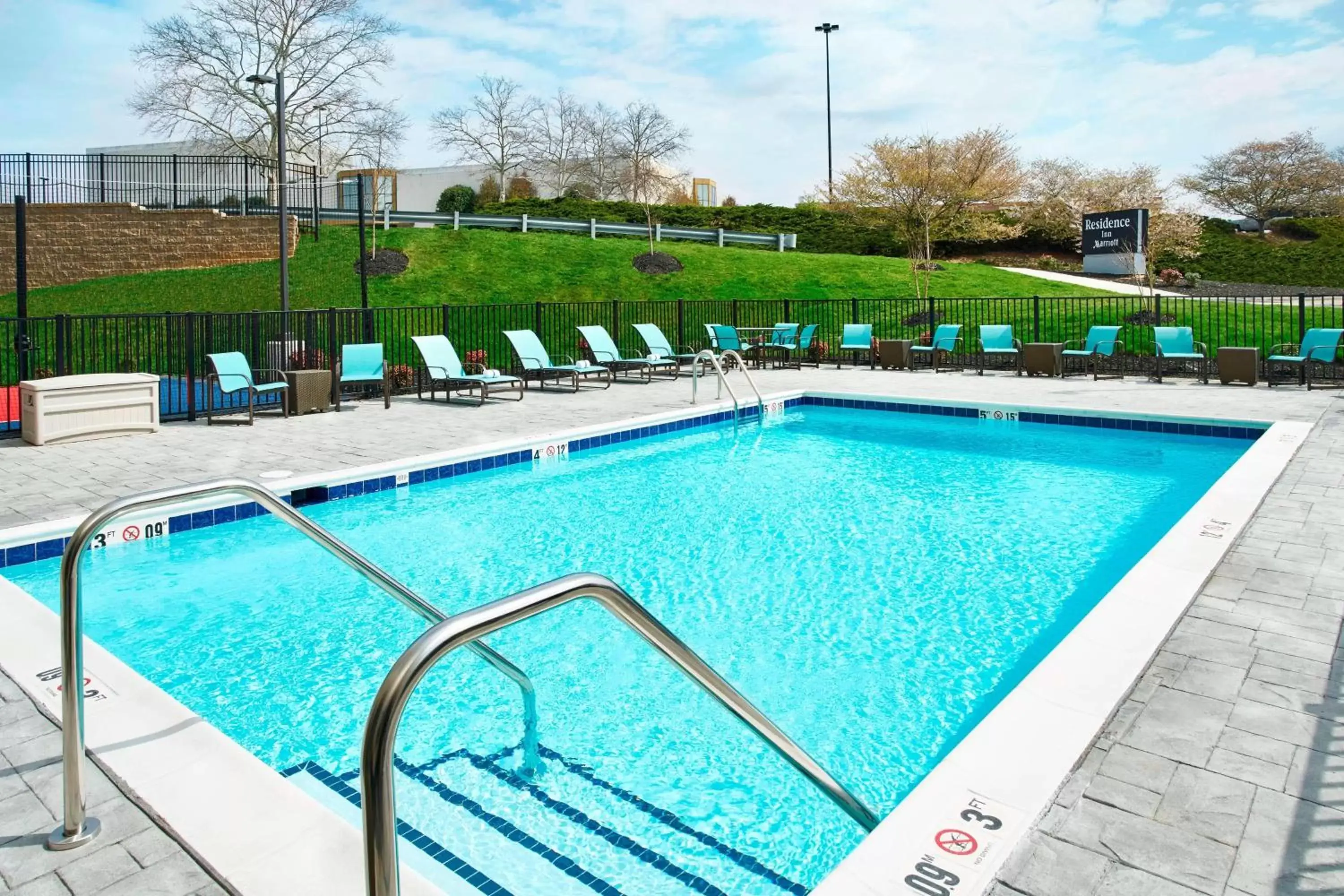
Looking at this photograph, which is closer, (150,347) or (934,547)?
(934,547)

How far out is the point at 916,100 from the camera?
36031 millimetres

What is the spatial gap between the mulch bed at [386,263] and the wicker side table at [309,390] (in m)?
14.3

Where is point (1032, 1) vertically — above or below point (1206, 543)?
above

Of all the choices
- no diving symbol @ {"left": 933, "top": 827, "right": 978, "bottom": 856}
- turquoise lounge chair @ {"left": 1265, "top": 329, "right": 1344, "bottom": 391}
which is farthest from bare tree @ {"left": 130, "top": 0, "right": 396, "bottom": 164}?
no diving symbol @ {"left": 933, "top": 827, "right": 978, "bottom": 856}

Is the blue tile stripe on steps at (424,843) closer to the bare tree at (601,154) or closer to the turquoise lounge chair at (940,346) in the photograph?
the turquoise lounge chair at (940,346)

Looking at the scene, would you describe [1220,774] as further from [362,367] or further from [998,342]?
[998,342]

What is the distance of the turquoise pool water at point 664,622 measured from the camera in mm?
3367

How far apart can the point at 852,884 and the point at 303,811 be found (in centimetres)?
167

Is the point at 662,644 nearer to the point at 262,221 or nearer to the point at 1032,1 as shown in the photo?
the point at 1032,1

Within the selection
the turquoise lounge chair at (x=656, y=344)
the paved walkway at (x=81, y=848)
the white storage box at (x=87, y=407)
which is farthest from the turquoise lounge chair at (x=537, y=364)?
the paved walkway at (x=81, y=848)

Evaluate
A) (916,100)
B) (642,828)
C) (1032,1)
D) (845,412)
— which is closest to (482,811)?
(642,828)

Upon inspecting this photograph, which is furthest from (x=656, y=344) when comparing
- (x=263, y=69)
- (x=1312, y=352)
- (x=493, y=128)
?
(x=493, y=128)

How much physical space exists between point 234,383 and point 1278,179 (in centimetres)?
4873

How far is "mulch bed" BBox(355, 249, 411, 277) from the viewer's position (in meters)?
25.8
